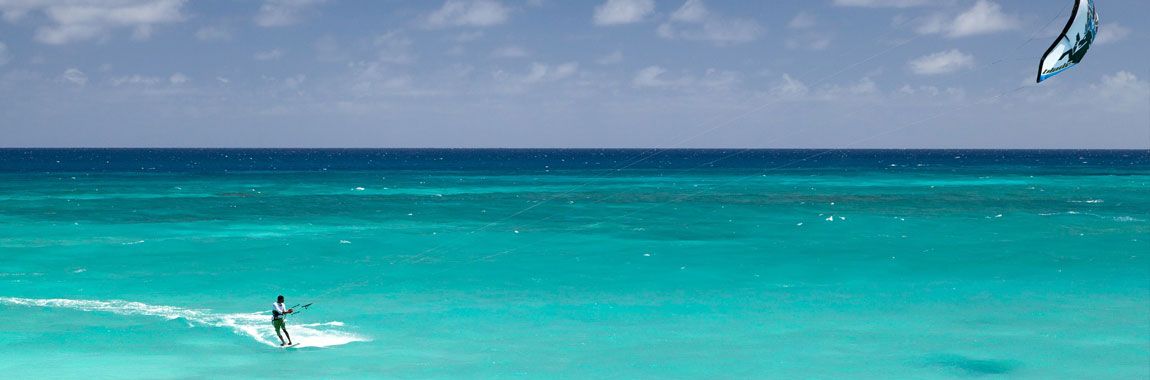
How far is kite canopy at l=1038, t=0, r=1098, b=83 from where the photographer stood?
1539cm

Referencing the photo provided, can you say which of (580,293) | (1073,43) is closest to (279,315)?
(580,293)

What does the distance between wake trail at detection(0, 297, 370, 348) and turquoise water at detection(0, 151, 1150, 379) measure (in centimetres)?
15

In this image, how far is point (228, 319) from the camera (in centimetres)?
2944

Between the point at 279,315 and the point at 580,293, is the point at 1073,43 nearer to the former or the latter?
the point at 279,315

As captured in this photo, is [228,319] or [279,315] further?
[228,319]

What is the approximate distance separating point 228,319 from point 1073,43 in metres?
22.8

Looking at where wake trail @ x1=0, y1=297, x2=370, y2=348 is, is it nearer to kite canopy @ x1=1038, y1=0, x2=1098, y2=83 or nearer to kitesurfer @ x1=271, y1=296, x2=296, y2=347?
kitesurfer @ x1=271, y1=296, x2=296, y2=347

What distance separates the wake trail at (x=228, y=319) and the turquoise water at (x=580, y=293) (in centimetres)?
15

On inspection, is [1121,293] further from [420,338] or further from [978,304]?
[420,338]

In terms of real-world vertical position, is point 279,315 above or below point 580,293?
above

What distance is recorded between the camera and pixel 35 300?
106 feet

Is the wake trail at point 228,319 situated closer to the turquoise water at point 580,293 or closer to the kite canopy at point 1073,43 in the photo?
the turquoise water at point 580,293

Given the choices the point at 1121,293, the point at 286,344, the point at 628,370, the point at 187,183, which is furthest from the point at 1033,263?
the point at 187,183

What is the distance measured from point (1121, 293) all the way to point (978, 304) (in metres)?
5.75
